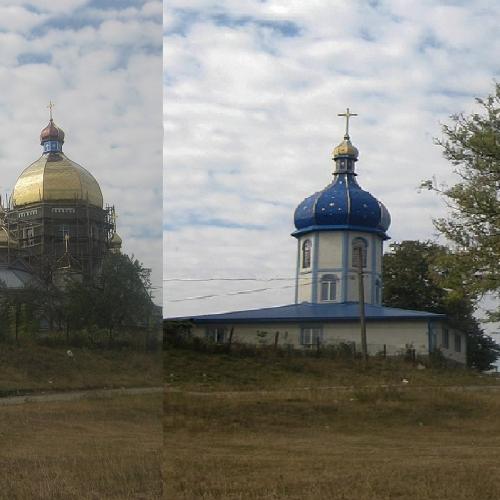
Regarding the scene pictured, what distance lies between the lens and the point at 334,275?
69.5 feet

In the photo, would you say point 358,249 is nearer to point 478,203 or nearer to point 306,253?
point 306,253

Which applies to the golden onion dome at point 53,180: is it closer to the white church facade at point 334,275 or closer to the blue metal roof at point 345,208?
the white church facade at point 334,275

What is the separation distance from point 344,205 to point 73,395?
18066mm

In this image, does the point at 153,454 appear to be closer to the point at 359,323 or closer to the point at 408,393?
the point at 408,393

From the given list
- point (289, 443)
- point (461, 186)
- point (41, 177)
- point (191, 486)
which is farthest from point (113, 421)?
point (461, 186)

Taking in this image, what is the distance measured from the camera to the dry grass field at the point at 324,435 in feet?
19.0

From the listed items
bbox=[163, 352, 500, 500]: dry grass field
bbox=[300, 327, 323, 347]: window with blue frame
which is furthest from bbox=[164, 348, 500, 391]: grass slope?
bbox=[300, 327, 323, 347]: window with blue frame

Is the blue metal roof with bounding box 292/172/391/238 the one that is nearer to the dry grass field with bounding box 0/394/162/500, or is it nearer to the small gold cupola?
the small gold cupola

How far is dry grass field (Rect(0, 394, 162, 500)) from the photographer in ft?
9.77

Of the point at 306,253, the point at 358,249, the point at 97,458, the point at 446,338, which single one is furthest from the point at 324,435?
the point at 306,253

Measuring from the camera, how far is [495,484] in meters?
5.90

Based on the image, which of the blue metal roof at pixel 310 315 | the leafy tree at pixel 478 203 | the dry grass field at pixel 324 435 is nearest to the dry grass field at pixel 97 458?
the dry grass field at pixel 324 435

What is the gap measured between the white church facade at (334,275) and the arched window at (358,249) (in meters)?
0.01

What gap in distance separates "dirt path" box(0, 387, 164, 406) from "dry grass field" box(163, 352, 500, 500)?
81.6 inches
